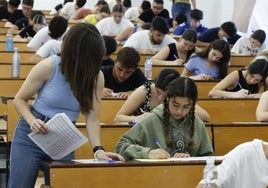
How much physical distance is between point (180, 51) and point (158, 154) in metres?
5.24

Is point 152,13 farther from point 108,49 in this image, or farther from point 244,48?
point 108,49

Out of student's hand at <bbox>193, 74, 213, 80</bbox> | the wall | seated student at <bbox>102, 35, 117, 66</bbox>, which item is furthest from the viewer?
the wall

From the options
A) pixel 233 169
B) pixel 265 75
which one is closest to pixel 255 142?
pixel 233 169

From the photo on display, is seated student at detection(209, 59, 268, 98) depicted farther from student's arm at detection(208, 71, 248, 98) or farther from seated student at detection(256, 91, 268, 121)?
seated student at detection(256, 91, 268, 121)

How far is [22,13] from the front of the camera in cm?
1471

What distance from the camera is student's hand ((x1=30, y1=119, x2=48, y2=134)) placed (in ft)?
13.0

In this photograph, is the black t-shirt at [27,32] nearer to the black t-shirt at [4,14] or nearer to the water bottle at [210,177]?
the black t-shirt at [4,14]

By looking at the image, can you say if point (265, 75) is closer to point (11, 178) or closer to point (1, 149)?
point (1, 149)

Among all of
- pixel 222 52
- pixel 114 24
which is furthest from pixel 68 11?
pixel 222 52

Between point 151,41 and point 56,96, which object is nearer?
point 56,96

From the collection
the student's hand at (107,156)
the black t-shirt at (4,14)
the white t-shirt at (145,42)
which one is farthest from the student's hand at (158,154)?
the black t-shirt at (4,14)

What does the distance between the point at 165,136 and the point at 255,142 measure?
1248 millimetres

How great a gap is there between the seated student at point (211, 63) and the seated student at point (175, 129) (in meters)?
3.62

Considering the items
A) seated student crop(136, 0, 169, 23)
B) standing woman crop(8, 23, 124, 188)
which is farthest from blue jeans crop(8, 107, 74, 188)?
seated student crop(136, 0, 169, 23)
